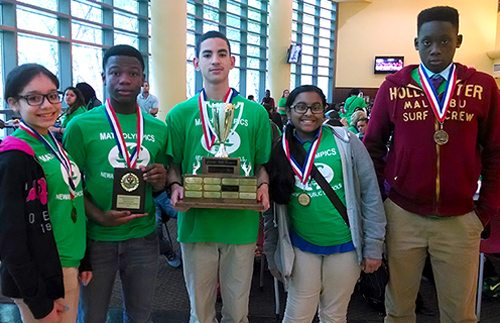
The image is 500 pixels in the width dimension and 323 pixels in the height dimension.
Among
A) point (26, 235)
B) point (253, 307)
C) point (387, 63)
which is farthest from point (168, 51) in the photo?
point (387, 63)

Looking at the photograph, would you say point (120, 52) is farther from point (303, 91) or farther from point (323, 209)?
point (323, 209)

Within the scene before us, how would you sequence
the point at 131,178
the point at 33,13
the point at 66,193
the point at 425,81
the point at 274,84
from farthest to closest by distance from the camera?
1. the point at 274,84
2. the point at 33,13
3. the point at 425,81
4. the point at 131,178
5. the point at 66,193

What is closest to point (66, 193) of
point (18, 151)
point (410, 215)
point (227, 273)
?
point (18, 151)

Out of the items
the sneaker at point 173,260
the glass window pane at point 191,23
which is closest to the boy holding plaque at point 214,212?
the sneaker at point 173,260

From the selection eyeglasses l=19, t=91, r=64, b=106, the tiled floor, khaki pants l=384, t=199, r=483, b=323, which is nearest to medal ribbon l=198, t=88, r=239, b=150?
eyeglasses l=19, t=91, r=64, b=106

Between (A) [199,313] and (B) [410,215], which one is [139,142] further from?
(B) [410,215]

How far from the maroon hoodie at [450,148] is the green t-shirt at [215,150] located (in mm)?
650

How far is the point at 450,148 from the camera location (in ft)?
5.90

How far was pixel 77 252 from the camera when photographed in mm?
1615

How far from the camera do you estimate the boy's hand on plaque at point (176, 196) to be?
70.1 inches

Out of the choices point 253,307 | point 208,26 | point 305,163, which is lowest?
point 253,307

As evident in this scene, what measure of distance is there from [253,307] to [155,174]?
5.36 ft

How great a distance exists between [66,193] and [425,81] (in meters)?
1.63

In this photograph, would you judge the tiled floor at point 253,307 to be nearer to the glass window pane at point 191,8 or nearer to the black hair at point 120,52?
the black hair at point 120,52
